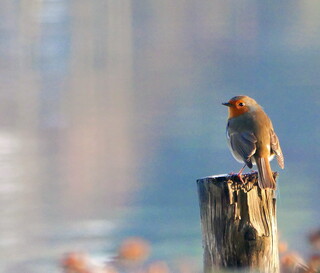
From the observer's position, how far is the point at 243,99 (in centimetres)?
370

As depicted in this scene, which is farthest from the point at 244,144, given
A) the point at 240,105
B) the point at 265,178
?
the point at 265,178

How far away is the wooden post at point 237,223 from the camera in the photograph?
233cm

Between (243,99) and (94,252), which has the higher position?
(243,99)

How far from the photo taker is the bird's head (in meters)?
3.65

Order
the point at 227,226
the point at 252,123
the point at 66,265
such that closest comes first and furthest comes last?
1. the point at 227,226
2. the point at 252,123
3. the point at 66,265

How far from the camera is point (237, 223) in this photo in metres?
2.33

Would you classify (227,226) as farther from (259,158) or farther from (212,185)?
(259,158)

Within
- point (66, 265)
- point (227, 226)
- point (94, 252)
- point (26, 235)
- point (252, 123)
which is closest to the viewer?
point (227, 226)

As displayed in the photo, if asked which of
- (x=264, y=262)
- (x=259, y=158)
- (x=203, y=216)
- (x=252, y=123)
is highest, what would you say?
(x=252, y=123)

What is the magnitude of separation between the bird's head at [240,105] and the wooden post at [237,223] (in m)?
1.28

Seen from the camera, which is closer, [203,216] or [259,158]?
[203,216]

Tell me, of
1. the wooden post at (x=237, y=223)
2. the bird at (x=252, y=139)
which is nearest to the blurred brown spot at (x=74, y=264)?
the bird at (x=252, y=139)

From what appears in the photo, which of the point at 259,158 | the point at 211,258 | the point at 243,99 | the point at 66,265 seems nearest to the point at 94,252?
the point at 66,265

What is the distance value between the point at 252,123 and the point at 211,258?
1154 mm
